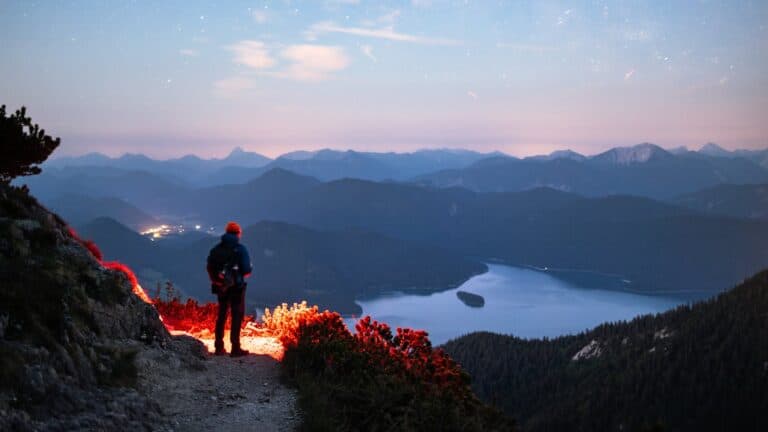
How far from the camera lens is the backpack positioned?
442 inches

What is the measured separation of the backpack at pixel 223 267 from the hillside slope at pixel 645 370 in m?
86.6

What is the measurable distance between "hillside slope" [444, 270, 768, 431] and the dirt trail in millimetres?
86208

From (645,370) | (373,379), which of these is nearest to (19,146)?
(373,379)

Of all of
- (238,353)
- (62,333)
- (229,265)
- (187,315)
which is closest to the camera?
(62,333)

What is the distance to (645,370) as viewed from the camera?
107062 millimetres

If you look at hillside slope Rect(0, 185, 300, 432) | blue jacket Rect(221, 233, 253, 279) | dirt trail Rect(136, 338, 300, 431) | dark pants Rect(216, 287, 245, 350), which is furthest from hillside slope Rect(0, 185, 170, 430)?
blue jacket Rect(221, 233, 253, 279)

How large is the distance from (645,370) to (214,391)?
4641 inches

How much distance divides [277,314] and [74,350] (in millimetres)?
8263

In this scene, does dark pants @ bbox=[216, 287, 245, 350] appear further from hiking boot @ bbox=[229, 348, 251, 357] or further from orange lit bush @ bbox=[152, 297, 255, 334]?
orange lit bush @ bbox=[152, 297, 255, 334]

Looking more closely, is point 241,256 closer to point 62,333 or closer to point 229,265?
point 229,265

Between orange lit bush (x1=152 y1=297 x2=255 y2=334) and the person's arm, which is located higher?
the person's arm

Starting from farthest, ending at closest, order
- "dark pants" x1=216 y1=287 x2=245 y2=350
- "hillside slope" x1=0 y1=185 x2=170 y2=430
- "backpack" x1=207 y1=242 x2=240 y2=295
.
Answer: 1. "dark pants" x1=216 y1=287 x2=245 y2=350
2. "backpack" x1=207 y1=242 x2=240 y2=295
3. "hillside slope" x1=0 y1=185 x2=170 y2=430

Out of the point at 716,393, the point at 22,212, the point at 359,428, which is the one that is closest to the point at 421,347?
the point at 359,428

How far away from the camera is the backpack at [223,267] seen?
11.2 meters
